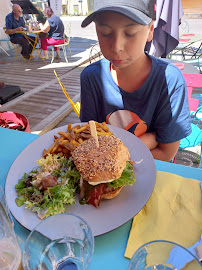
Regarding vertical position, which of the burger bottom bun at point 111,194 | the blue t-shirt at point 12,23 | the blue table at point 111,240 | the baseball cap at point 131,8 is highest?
the baseball cap at point 131,8

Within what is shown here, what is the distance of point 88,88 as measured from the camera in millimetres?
1744

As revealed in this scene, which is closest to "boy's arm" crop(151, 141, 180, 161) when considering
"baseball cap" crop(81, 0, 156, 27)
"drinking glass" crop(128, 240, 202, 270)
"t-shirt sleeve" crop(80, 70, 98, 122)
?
"t-shirt sleeve" crop(80, 70, 98, 122)

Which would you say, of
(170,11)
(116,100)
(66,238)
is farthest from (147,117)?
(170,11)

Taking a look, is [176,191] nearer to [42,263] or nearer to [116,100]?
[42,263]

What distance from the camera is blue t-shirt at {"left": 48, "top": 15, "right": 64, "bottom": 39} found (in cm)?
756

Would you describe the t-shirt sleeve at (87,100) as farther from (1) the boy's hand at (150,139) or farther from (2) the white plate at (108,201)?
(2) the white plate at (108,201)

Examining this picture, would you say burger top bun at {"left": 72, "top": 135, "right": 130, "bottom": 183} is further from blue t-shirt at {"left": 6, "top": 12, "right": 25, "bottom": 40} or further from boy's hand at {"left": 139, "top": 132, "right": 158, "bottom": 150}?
blue t-shirt at {"left": 6, "top": 12, "right": 25, "bottom": 40}

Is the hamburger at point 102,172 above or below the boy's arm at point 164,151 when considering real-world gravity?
above

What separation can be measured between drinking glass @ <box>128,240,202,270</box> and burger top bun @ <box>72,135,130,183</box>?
16.1 inches

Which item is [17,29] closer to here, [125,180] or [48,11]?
[48,11]

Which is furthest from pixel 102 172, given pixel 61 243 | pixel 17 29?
pixel 17 29

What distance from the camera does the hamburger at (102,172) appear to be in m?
0.97

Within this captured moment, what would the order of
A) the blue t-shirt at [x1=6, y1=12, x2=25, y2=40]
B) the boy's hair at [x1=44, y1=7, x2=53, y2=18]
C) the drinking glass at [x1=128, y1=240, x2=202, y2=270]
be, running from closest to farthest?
the drinking glass at [x1=128, y1=240, x2=202, y2=270], the blue t-shirt at [x1=6, y1=12, x2=25, y2=40], the boy's hair at [x1=44, y1=7, x2=53, y2=18]

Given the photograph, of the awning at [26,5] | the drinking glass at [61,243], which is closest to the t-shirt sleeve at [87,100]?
the drinking glass at [61,243]
